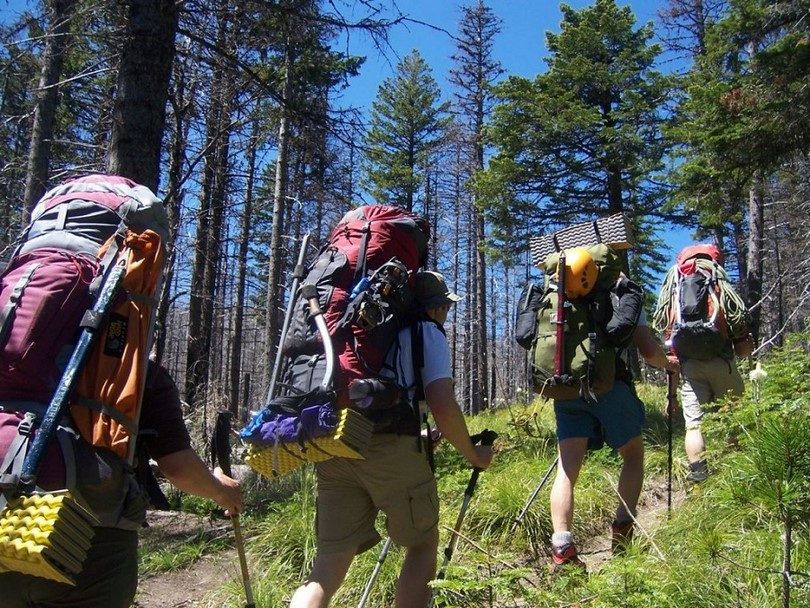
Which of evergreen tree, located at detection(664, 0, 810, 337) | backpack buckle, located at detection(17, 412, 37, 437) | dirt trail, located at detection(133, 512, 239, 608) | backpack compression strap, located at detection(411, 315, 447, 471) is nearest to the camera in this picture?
backpack buckle, located at detection(17, 412, 37, 437)

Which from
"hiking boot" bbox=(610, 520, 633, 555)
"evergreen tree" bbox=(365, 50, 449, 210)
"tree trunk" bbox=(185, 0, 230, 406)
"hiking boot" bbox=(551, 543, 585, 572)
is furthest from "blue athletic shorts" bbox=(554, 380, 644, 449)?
"evergreen tree" bbox=(365, 50, 449, 210)

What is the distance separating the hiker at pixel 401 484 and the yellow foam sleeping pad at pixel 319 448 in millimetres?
143

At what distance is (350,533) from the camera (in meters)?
2.66

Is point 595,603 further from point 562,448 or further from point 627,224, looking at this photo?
point 627,224

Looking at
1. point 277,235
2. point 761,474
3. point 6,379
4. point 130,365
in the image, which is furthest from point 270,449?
point 277,235

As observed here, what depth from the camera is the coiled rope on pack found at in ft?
15.5

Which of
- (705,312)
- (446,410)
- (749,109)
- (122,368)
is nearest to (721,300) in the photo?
(705,312)

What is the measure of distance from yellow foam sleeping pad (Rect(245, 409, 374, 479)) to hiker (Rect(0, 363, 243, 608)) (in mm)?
328

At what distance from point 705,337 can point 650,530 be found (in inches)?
59.7

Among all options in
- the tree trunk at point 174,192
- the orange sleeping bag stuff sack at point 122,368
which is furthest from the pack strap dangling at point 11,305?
the tree trunk at point 174,192

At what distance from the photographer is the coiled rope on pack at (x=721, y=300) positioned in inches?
186

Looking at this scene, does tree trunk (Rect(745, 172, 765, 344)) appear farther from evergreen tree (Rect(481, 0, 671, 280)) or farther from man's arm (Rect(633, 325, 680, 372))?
man's arm (Rect(633, 325, 680, 372))

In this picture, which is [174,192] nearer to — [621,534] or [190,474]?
[190,474]

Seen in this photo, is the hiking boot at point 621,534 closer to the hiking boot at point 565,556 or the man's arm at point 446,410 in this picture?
the hiking boot at point 565,556
